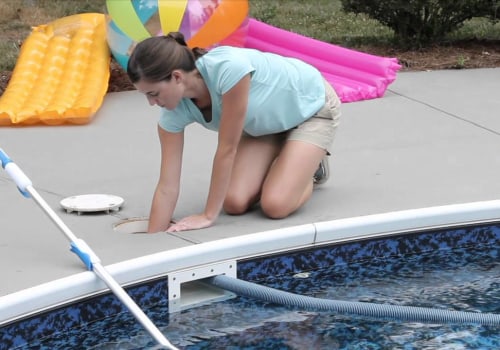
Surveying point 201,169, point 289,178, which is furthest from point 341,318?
point 201,169

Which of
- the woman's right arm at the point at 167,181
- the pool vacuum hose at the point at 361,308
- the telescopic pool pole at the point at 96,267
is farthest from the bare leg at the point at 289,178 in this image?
the telescopic pool pole at the point at 96,267

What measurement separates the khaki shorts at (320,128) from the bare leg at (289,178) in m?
0.03

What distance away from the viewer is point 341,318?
384 cm

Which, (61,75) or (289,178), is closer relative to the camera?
(289,178)

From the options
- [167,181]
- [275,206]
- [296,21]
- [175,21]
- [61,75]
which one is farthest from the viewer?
[296,21]

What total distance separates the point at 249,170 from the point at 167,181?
44 centimetres

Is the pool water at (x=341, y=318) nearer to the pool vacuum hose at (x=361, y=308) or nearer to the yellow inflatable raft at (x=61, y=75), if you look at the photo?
the pool vacuum hose at (x=361, y=308)

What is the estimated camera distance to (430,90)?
708 cm

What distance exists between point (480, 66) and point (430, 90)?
101cm

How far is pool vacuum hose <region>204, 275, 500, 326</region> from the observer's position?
3699 millimetres

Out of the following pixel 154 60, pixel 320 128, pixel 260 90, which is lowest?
pixel 320 128

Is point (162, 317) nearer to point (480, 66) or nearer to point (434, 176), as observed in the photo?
point (434, 176)

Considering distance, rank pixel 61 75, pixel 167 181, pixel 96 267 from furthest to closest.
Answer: pixel 61 75 → pixel 167 181 → pixel 96 267

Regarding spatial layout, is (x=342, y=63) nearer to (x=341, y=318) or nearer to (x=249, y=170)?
(x=249, y=170)
